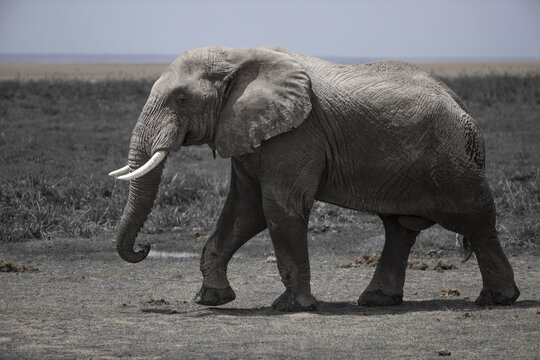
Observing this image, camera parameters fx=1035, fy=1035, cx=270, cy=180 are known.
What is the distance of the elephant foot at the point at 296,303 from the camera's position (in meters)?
8.40

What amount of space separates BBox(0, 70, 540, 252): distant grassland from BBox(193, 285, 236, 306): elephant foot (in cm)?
410

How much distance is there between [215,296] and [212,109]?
5.28 ft

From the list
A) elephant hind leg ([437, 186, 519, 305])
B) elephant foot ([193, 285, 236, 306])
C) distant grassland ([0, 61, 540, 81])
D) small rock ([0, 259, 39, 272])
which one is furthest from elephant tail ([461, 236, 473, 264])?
distant grassland ([0, 61, 540, 81])

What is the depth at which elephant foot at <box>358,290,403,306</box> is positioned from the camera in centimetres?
884

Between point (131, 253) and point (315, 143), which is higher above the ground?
point (315, 143)

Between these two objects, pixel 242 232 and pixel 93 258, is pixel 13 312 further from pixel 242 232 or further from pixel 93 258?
pixel 93 258

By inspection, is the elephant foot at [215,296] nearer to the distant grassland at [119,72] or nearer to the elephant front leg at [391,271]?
the elephant front leg at [391,271]

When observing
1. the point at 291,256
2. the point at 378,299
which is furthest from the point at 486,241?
the point at 291,256

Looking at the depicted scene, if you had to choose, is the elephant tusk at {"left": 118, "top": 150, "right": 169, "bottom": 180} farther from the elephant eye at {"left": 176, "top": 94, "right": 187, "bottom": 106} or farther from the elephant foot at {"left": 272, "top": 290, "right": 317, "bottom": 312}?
the elephant foot at {"left": 272, "top": 290, "right": 317, "bottom": 312}

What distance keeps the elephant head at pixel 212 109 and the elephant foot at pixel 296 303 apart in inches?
48.1

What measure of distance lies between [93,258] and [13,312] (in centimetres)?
309

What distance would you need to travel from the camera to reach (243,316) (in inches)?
326

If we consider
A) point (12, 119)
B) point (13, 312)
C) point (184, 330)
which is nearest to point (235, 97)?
point (184, 330)

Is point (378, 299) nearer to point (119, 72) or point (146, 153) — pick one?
point (146, 153)
